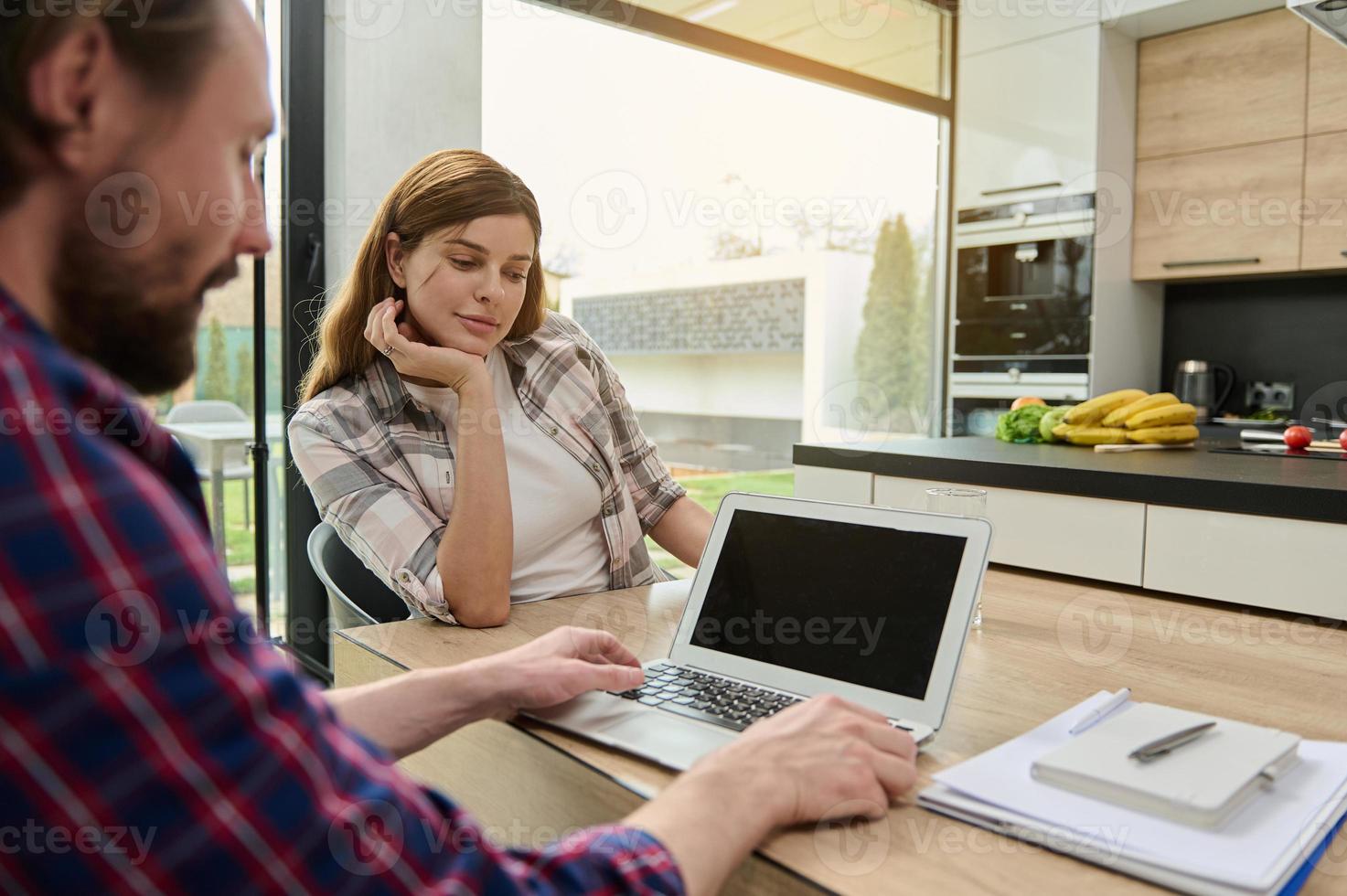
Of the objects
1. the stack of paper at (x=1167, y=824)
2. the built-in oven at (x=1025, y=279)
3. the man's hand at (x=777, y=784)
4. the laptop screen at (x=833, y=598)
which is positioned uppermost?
the built-in oven at (x=1025, y=279)

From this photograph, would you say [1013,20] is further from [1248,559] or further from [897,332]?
[1248,559]

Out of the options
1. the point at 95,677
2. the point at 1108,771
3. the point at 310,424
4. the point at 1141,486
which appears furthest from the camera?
the point at 1141,486

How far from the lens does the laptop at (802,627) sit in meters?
0.84

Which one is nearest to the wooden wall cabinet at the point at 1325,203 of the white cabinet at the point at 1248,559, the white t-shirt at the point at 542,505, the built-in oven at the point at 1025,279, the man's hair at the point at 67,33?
the built-in oven at the point at 1025,279

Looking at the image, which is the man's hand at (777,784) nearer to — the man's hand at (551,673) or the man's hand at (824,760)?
the man's hand at (824,760)

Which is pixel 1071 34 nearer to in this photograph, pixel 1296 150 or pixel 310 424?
pixel 1296 150

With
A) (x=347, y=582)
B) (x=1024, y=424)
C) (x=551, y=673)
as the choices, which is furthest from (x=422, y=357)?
(x=1024, y=424)

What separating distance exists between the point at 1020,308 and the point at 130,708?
404 centimetres

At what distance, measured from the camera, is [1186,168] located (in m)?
3.73

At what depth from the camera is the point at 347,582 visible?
5.05 feet

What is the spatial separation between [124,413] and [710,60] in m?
3.36

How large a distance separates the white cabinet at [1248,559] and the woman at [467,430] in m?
0.90

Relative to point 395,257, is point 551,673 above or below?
below

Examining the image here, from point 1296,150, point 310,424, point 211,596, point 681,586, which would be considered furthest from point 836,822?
point 1296,150
